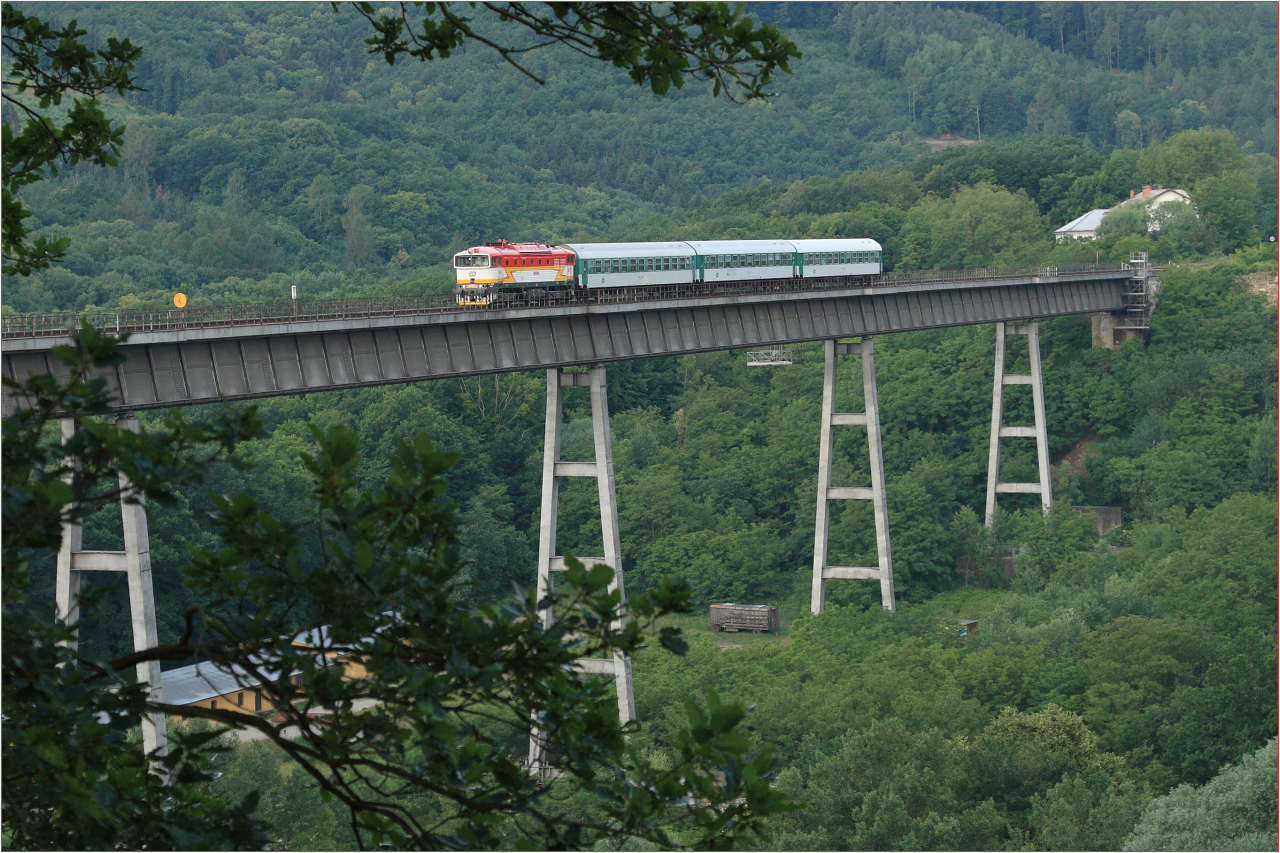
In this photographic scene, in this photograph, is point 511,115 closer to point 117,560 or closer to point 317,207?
point 317,207

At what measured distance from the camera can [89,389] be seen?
7.84m

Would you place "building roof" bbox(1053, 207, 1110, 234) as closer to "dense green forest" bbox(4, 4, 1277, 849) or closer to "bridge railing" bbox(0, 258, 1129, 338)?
"dense green forest" bbox(4, 4, 1277, 849)

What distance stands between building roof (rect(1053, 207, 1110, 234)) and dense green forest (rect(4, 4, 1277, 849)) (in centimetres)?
211

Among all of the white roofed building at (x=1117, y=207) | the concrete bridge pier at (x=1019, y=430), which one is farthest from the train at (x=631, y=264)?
the white roofed building at (x=1117, y=207)

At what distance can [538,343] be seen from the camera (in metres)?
42.4

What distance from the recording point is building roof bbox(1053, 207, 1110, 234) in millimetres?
105562

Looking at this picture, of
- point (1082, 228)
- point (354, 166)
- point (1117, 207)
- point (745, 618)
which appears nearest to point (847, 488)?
point (745, 618)

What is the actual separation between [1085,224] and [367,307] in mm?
80667

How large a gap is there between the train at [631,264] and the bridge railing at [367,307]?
0.51m

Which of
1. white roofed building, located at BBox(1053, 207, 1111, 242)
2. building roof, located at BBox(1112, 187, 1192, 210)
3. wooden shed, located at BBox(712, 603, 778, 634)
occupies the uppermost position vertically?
building roof, located at BBox(1112, 187, 1192, 210)

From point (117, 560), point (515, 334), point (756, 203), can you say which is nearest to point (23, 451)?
point (117, 560)

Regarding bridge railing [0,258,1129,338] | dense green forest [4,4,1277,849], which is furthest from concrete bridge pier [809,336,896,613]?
bridge railing [0,258,1129,338]

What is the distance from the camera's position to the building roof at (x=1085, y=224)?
346ft

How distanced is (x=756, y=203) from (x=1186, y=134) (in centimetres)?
3697
